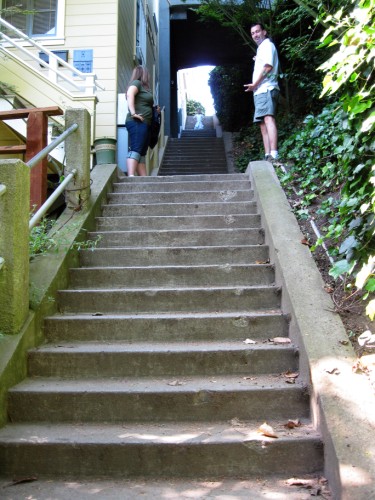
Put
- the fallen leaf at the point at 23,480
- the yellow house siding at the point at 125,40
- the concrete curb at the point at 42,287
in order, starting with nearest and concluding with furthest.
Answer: the fallen leaf at the point at 23,480 → the concrete curb at the point at 42,287 → the yellow house siding at the point at 125,40

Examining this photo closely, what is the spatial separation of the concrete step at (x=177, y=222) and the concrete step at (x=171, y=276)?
95 centimetres

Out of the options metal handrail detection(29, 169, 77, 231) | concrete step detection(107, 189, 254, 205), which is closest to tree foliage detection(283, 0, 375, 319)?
concrete step detection(107, 189, 254, 205)

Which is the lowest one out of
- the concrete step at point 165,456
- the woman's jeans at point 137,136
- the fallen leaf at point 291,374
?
the concrete step at point 165,456

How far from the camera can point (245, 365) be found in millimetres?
3131

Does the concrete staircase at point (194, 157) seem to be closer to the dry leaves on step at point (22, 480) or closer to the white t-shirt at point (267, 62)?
the white t-shirt at point (267, 62)

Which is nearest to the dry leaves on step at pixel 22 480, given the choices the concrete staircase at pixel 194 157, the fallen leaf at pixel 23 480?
the fallen leaf at pixel 23 480

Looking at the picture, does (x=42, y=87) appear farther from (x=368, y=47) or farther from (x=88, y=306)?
(x=368, y=47)

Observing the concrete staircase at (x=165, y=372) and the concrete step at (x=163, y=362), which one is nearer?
the concrete staircase at (x=165, y=372)

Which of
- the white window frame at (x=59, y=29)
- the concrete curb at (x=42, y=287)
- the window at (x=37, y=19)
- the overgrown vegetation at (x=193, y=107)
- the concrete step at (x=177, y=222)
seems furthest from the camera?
the overgrown vegetation at (x=193, y=107)

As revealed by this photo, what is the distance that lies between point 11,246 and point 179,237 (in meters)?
1.96

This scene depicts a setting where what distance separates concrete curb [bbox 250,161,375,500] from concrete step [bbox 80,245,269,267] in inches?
17.4

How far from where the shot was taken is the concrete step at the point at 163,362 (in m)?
3.13

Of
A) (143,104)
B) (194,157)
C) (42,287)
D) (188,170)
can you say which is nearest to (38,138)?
(42,287)

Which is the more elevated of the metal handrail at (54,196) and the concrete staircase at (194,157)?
the concrete staircase at (194,157)
